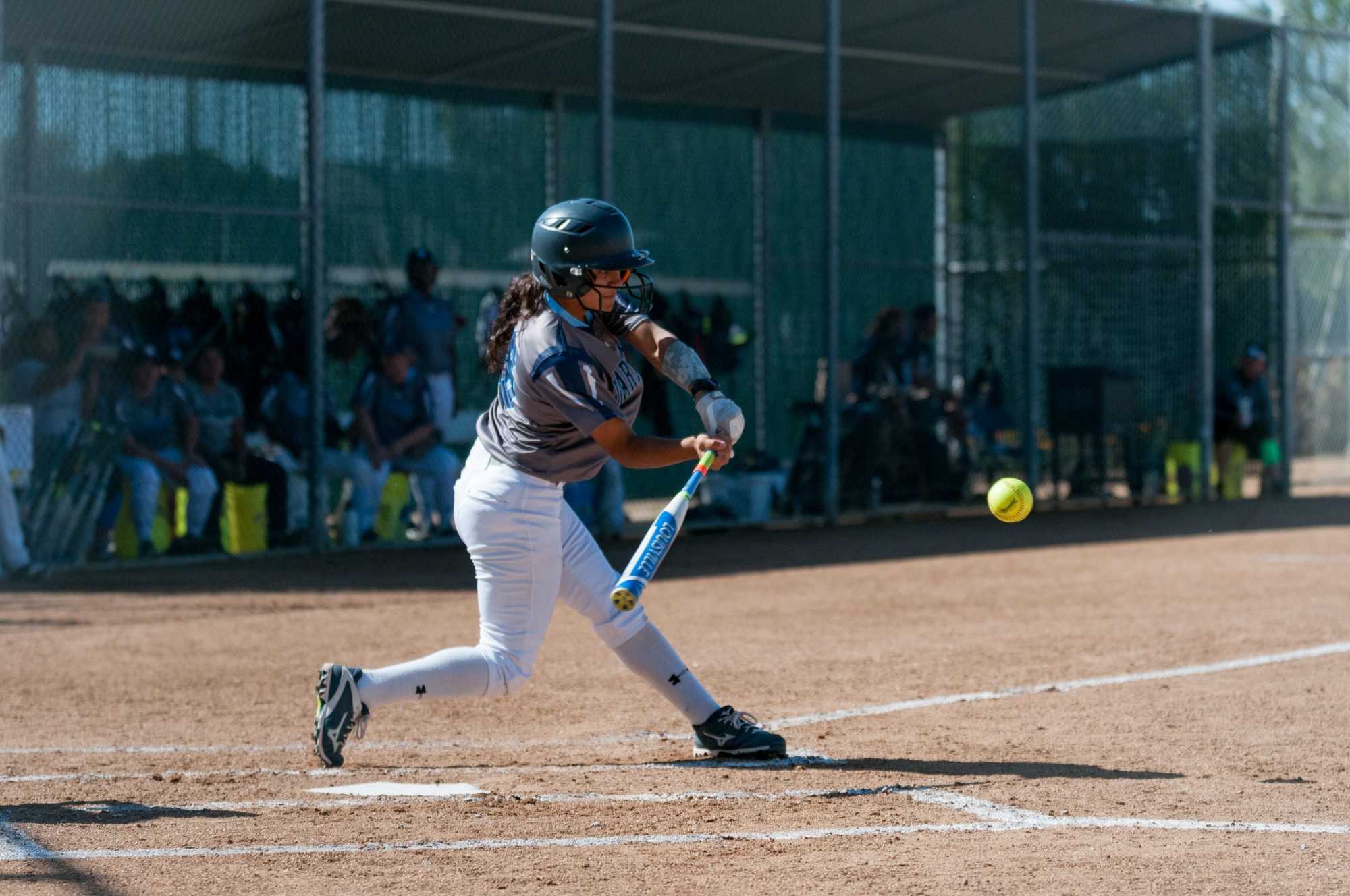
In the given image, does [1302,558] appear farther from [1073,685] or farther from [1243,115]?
[1243,115]

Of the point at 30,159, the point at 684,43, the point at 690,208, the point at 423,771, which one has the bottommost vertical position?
the point at 423,771

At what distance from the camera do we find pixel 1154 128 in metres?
18.1

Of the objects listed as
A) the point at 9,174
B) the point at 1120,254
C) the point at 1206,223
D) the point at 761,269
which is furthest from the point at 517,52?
the point at 1206,223

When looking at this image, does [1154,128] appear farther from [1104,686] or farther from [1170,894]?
[1170,894]

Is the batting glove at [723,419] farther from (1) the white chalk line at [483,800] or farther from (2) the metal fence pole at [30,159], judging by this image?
(2) the metal fence pole at [30,159]

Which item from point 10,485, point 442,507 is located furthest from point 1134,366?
point 10,485

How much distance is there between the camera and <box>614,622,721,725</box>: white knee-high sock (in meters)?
5.72

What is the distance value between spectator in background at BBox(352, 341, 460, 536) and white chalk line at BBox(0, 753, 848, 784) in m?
8.14

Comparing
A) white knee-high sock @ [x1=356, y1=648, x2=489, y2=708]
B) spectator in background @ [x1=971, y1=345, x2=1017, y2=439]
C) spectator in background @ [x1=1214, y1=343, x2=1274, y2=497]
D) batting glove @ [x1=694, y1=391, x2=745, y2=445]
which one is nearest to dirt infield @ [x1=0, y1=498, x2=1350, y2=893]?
white knee-high sock @ [x1=356, y1=648, x2=489, y2=708]

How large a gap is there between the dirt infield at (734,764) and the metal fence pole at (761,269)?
7563mm

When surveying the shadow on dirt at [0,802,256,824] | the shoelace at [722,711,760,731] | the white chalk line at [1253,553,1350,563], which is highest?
the white chalk line at [1253,553,1350,563]

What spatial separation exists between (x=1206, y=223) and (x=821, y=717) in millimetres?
12737

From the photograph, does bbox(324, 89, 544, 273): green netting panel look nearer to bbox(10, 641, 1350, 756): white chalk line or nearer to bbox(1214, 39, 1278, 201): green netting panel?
bbox(1214, 39, 1278, 201): green netting panel

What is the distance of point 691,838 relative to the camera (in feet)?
15.0
